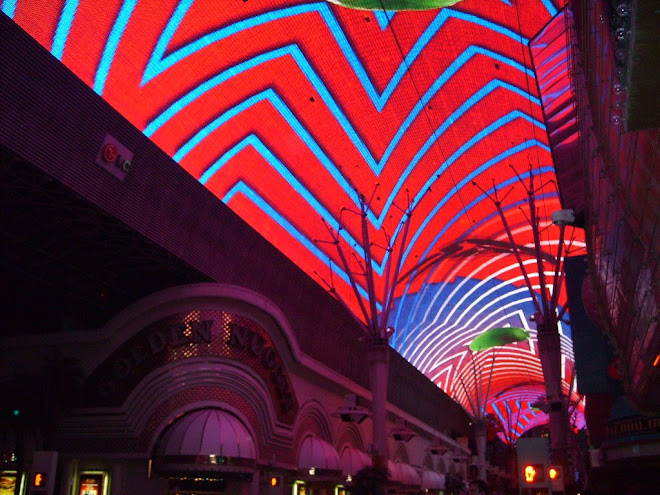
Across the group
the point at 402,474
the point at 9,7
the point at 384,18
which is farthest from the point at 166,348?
the point at 402,474

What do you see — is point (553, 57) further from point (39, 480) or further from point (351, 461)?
point (351, 461)

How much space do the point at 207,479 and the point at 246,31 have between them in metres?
14.0

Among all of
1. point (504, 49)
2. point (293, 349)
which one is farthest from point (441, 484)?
point (504, 49)

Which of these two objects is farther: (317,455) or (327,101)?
(327,101)

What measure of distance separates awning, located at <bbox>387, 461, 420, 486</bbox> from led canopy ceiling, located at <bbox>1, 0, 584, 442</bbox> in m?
8.32

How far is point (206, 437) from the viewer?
16531mm

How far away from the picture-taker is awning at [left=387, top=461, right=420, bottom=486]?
31.5 m

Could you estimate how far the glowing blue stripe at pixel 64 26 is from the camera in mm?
18812

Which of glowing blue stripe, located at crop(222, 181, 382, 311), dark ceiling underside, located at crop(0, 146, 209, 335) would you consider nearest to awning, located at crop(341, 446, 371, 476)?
glowing blue stripe, located at crop(222, 181, 382, 311)

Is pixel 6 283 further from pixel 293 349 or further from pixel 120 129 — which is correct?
pixel 293 349

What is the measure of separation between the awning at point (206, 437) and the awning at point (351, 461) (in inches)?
385

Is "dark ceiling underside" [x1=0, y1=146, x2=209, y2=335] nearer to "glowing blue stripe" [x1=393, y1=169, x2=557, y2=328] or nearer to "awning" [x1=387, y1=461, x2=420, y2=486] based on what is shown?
"awning" [x1=387, y1=461, x2=420, y2=486]

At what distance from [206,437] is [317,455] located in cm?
767

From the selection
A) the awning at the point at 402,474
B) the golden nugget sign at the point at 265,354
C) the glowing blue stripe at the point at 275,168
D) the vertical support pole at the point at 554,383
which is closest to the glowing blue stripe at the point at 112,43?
the glowing blue stripe at the point at 275,168
